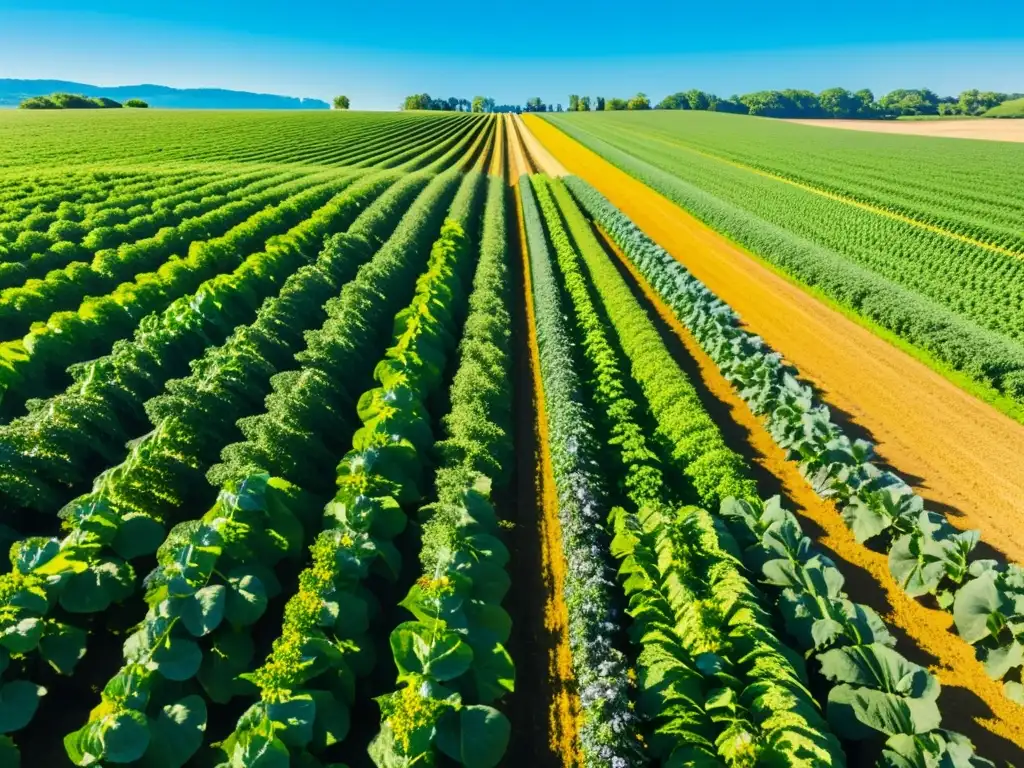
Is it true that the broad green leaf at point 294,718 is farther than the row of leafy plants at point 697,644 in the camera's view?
No

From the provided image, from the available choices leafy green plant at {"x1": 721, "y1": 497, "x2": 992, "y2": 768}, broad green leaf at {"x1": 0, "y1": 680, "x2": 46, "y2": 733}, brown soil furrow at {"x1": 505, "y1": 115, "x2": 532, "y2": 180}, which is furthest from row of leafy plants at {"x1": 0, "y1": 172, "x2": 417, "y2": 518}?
brown soil furrow at {"x1": 505, "y1": 115, "x2": 532, "y2": 180}

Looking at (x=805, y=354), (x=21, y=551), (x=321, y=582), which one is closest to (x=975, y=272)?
(x=805, y=354)

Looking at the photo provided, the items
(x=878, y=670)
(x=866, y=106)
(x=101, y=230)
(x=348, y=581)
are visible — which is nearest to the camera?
(x=878, y=670)

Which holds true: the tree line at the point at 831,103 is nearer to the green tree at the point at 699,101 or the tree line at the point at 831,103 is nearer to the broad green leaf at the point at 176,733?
the green tree at the point at 699,101

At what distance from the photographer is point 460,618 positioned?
7.31 metres

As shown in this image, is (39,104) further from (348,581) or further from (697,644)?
(697,644)

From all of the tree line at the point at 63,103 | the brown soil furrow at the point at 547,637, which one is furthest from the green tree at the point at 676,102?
the brown soil furrow at the point at 547,637

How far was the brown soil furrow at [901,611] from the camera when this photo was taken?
7.55 metres

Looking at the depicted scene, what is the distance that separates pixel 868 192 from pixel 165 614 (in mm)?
51006

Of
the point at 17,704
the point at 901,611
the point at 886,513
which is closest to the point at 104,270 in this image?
the point at 17,704

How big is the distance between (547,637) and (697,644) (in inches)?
99.8

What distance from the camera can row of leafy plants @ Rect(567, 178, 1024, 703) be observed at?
8117mm

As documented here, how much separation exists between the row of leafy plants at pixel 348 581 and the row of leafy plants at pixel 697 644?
3054 millimetres

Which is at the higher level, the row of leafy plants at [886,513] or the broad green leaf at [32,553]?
the broad green leaf at [32,553]
